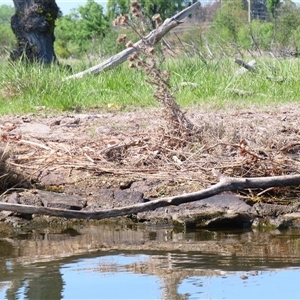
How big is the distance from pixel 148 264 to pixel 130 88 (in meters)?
5.49

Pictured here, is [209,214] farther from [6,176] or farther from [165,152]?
[6,176]

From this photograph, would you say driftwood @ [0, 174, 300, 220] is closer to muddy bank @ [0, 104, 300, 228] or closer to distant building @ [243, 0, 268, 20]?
muddy bank @ [0, 104, 300, 228]

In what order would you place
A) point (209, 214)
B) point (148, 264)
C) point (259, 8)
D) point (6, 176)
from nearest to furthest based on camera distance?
point (148, 264), point (209, 214), point (6, 176), point (259, 8)

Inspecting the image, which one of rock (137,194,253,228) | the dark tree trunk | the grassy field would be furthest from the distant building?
rock (137,194,253,228)

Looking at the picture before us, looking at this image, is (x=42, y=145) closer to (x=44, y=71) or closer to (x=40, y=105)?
(x=40, y=105)

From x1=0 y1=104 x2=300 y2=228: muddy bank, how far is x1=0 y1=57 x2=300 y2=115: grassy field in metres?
1.36

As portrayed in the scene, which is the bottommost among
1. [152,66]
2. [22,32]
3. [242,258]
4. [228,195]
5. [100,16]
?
[242,258]

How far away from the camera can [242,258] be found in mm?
4367

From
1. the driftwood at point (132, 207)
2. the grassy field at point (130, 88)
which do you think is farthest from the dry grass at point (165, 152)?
the driftwood at point (132, 207)

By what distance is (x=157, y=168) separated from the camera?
20.4 feet

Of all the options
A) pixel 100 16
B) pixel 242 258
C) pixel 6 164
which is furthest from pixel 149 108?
pixel 100 16

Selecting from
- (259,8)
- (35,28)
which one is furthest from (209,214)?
(259,8)

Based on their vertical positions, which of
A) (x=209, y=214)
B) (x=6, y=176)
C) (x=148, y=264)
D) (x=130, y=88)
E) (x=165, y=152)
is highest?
(x=130, y=88)

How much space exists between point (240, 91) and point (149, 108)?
108 cm
